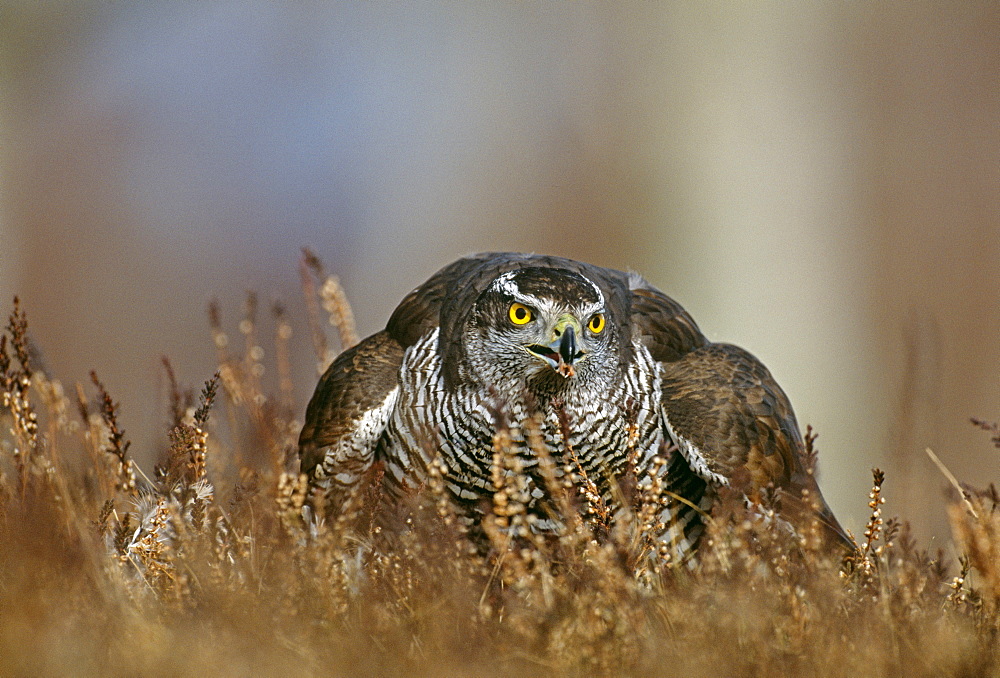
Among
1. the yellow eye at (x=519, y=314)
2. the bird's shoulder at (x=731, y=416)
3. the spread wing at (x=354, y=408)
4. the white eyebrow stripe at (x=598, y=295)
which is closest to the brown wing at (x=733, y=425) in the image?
the bird's shoulder at (x=731, y=416)

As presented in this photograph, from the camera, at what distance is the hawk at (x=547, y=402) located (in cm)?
331

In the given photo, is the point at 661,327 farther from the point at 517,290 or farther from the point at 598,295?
the point at 517,290

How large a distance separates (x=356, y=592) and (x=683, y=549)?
4.16 feet

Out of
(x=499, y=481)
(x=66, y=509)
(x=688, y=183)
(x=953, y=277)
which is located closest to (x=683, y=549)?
(x=499, y=481)

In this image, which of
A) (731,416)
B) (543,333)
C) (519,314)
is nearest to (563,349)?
(543,333)

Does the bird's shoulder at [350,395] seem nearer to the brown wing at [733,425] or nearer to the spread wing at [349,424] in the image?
the spread wing at [349,424]

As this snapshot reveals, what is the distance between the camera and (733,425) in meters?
3.52

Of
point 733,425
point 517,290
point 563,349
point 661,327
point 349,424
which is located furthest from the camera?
point 661,327

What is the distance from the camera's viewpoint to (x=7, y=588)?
240 cm

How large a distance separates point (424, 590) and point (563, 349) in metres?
1.02

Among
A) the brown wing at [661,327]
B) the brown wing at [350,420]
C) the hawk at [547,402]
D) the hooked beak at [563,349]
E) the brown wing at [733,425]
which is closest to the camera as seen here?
the hooked beak at [563,349]

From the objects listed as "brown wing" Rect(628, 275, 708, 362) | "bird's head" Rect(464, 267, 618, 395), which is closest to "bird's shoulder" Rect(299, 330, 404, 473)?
"bird's head" Rect(464, 267, 618, 395)

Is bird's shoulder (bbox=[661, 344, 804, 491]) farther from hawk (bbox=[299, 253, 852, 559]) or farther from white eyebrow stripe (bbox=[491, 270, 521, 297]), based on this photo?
white eyebrow stripe (bbox=[491, 270, 521, 297])

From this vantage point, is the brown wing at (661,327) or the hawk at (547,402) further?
the brown wing at (661,327)
